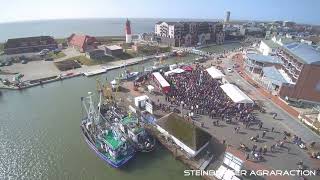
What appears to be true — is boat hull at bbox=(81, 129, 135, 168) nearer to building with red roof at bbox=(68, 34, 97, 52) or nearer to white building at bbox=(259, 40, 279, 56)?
building with red roof at bbox=(68, 34, 97, 52)

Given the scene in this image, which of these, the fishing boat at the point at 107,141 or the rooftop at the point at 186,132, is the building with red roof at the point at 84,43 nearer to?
the fishing boat at the point at 107,141

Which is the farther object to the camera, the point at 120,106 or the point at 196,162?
the point at 120,106

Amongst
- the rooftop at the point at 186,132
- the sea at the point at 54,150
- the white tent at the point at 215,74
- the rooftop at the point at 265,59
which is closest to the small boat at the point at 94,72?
the sea at the point at 54,150

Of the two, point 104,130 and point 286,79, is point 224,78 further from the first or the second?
point 104,130

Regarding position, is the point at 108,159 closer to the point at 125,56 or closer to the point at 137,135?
the point at 137,135

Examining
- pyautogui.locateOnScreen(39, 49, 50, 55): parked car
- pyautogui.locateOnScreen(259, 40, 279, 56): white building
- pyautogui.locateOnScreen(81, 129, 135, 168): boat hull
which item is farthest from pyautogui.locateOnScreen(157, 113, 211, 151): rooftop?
pyautogui.locateOnScreen(39, 49, 50, 55): parked car

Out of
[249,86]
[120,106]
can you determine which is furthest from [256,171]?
[249,86]
